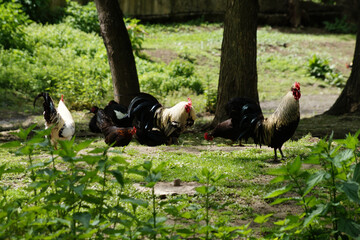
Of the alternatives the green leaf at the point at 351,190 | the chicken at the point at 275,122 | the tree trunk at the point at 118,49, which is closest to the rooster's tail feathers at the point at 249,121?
the chicken at the point at 275,122

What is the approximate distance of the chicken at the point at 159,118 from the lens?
7871 millimetres

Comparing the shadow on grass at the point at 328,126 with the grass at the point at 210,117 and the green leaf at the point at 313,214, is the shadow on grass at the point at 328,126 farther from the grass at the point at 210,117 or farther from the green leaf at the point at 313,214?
the green leaf at the point at 313,214

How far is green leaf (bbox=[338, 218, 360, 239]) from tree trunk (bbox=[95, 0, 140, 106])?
6744 mm

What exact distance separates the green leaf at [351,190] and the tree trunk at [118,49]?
6.86m

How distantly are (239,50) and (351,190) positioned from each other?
21.2 ft

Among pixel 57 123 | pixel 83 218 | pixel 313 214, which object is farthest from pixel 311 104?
pixel 83 218

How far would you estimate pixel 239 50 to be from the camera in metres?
9.20

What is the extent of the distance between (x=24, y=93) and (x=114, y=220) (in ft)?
35.1

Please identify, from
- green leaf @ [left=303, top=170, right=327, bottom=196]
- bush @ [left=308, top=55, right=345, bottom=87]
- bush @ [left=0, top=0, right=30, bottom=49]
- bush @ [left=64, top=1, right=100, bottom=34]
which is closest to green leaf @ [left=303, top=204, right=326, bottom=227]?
green leaf @ [left=303, top=170, right=327, bottom=196]

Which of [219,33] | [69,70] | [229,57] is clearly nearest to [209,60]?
[219,33]

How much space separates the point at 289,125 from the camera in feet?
21.5

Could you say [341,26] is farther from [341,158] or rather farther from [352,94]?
[341,158]

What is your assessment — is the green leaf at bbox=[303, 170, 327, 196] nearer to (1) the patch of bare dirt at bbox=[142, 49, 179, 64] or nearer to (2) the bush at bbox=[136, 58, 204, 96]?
(2) the bush at bbox=[136, 58, 204, 96]

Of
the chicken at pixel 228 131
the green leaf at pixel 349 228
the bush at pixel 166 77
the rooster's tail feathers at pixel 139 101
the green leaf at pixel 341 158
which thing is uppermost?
the green leaf at pixel 341 158
